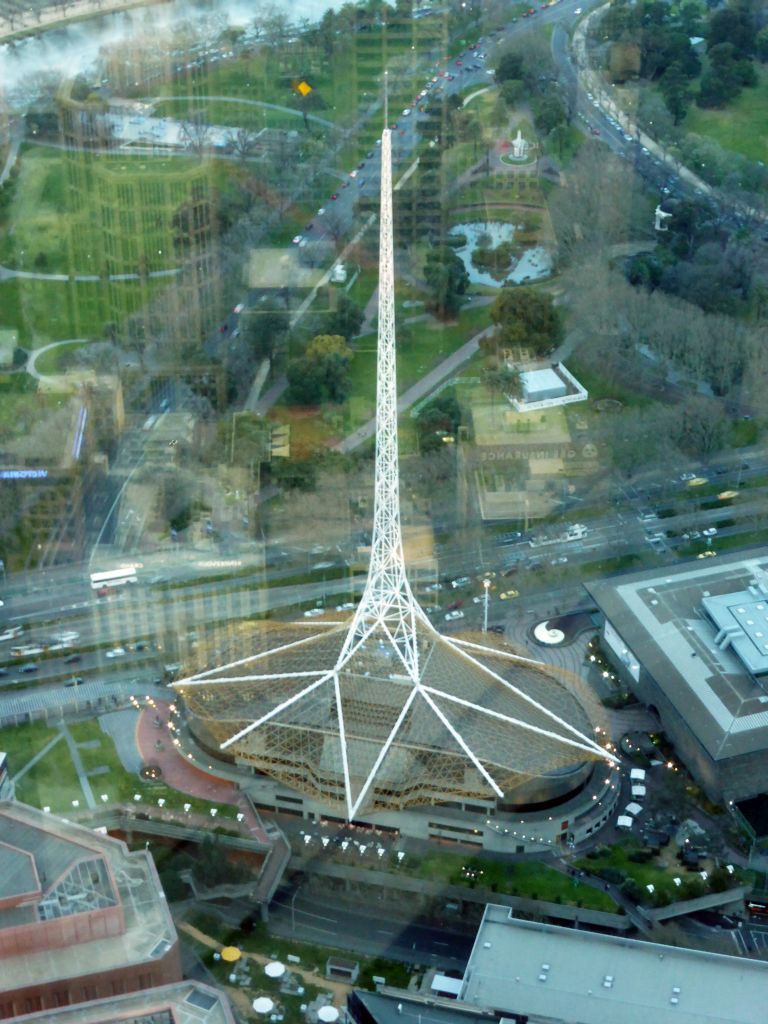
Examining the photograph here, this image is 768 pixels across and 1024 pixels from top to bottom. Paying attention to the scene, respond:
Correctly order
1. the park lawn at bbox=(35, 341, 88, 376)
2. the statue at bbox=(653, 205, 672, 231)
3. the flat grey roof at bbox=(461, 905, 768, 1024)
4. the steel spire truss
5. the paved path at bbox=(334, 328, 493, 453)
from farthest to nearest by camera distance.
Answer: the statue at bbox=(653, 205, 672, 231), the park lawn at bbox=(35, 341, 88, 376), the paved path at bbox=(334, 328, 493, 453), the steel spire truss, the flat grey roof at bbox=(461, 905, 768, 1024)

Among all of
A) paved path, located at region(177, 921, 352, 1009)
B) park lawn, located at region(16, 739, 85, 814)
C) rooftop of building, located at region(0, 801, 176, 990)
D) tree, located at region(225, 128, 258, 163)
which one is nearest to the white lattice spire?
park lawn, located at region(16, 739, 85, 814)

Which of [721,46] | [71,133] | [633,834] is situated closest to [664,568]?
[633,834]

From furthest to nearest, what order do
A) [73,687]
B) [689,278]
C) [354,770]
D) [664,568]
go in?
[689,278] → [664,568] → [73,687] → [354,770]

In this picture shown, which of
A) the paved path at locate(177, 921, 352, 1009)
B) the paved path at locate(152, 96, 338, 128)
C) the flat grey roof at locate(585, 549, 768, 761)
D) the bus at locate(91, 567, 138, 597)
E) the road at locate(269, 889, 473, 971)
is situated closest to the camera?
the paved path at locate(177, 921, 352, 1009)

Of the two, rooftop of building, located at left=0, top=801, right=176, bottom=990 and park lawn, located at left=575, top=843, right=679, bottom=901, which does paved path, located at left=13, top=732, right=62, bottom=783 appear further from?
park lawn, located at left=575, top=843, right=679, bottom=901

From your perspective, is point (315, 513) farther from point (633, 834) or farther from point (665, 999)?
point (665, 999)

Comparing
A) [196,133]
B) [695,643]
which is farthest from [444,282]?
[695,643]
